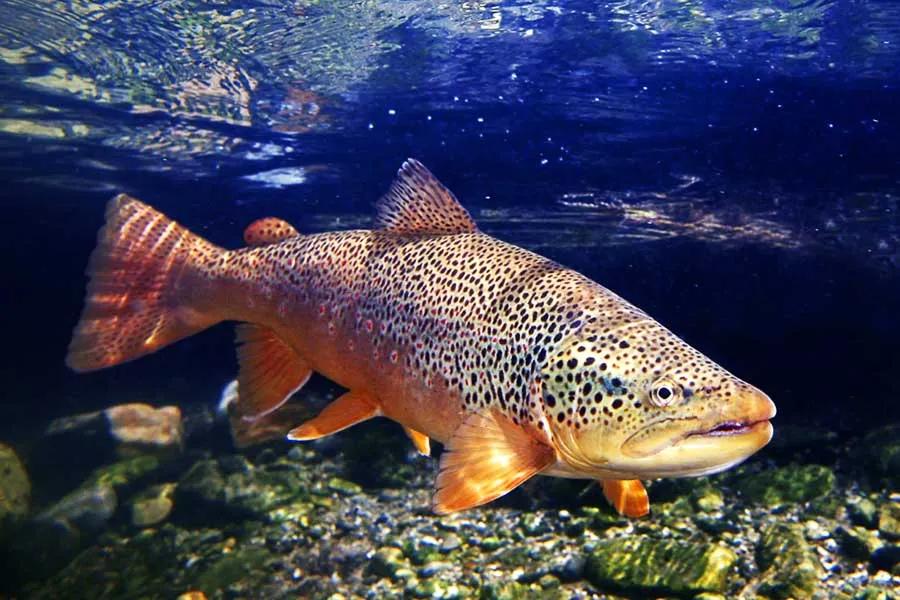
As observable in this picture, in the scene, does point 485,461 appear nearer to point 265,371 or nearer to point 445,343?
point 445,343

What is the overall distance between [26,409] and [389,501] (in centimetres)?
1186

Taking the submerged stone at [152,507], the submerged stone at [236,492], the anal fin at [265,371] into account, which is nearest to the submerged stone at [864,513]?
the anal fin at [265,371]

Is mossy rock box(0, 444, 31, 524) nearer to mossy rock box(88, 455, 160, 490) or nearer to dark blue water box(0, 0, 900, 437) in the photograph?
A: mossy rock box(88, 455, 160, 490)

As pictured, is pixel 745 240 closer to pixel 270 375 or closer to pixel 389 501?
pixel 389 501

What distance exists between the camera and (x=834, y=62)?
26.1 ft

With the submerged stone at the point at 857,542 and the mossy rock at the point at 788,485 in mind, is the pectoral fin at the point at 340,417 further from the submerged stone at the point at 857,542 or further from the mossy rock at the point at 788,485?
the mossy rock at the point at 788,485

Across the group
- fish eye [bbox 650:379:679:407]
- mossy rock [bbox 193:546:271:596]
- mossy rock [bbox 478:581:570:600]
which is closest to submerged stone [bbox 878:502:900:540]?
mossy rock [bbox 478:581:570:600]

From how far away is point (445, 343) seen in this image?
11.8 ft

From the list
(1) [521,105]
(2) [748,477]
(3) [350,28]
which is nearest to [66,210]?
(3) [350,28]

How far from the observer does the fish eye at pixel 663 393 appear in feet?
9.12

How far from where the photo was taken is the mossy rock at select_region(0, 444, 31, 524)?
7.57 metres

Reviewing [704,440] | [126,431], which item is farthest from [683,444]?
[126,431]

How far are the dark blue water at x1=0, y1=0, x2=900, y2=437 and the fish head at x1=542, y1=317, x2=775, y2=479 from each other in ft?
18.1

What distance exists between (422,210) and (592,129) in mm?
6479
